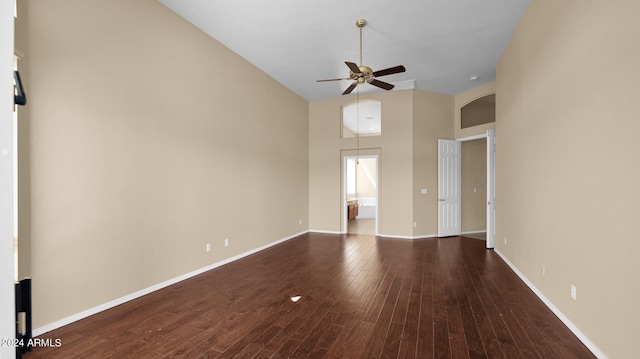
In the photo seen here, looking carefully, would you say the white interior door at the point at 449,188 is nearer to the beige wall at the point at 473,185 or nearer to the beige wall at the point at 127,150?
the beige wall at the point at 473,185

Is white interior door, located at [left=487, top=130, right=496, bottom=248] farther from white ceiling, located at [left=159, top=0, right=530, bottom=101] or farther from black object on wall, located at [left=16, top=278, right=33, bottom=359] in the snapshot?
black object on wall, located at [left=16, top=278, right=33, bottom=359]

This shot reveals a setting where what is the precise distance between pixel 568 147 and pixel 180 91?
4387mm

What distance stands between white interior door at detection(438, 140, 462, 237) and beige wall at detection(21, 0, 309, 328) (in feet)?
14.3

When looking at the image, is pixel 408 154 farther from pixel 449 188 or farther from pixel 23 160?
pixel 23 160

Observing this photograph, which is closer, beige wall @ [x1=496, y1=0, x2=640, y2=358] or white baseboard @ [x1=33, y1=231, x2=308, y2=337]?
beige wall @ [x1=496, y1=0, x2=640, y2=358]

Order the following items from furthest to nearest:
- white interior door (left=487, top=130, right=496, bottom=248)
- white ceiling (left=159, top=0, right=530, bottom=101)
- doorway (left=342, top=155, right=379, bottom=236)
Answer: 1. doorway (left=342, top=155, right=379, bottom=236)
2. white interior door (left=487, top=130, right=496, bottom=248)
3. white ceiling (left=159, top=0, right=530, bottom=101)

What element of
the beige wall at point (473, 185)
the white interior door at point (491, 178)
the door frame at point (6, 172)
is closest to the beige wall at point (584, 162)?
the white interior door at point (491, 178)

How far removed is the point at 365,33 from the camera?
4.17m

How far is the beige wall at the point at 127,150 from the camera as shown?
2547mm

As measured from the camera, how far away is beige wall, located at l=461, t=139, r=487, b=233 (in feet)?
23.1

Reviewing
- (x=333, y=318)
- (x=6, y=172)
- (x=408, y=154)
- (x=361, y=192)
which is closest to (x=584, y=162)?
(x=333, y=318)

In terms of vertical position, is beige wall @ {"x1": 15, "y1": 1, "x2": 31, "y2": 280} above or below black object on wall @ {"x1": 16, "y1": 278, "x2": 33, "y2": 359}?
above

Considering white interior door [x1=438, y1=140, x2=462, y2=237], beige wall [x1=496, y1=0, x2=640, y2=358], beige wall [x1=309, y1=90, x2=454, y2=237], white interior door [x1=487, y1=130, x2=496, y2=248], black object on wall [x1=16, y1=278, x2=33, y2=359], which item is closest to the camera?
beige wall [x1=496, y1=0, x2=640, y2=358]

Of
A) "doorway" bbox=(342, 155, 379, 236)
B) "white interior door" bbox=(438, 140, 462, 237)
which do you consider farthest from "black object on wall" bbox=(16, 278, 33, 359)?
"doorway" bbox=(342, 155, 379, 236)
